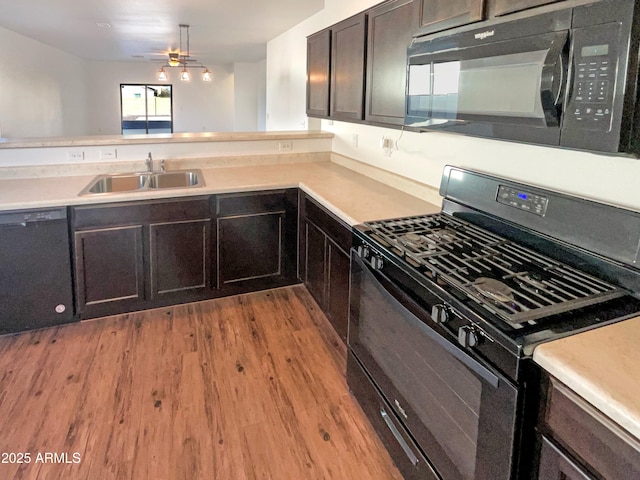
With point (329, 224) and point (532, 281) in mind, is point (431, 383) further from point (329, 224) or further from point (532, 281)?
point (329, 224)

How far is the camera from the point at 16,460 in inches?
70.4

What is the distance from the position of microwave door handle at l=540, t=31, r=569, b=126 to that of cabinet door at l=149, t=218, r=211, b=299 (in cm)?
219

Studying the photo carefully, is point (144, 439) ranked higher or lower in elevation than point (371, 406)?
lower

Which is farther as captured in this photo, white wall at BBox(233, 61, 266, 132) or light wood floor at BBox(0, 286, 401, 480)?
white wall at BBox(233, 61, 266, 132)

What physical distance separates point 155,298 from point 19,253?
0.82m

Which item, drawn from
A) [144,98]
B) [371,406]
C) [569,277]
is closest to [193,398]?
[371,406]

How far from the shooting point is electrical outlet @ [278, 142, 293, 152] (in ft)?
12.4

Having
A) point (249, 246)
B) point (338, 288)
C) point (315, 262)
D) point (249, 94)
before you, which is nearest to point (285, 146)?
point (249, 246)

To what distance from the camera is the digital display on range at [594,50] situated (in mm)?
1116

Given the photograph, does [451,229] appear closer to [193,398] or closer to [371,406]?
[371,406]

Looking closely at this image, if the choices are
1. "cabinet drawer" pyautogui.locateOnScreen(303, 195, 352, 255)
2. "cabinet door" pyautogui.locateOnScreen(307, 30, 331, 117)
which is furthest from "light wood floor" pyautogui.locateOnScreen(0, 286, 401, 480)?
"cabinet door" pyautogui.locateOnScreen(307, 30, 331, 117)

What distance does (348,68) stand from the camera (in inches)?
108

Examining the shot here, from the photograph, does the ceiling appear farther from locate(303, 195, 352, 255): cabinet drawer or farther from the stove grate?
the stove grate

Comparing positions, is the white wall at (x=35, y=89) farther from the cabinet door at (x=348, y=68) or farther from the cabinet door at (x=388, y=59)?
the cabinet door at (x=388, y=59)
